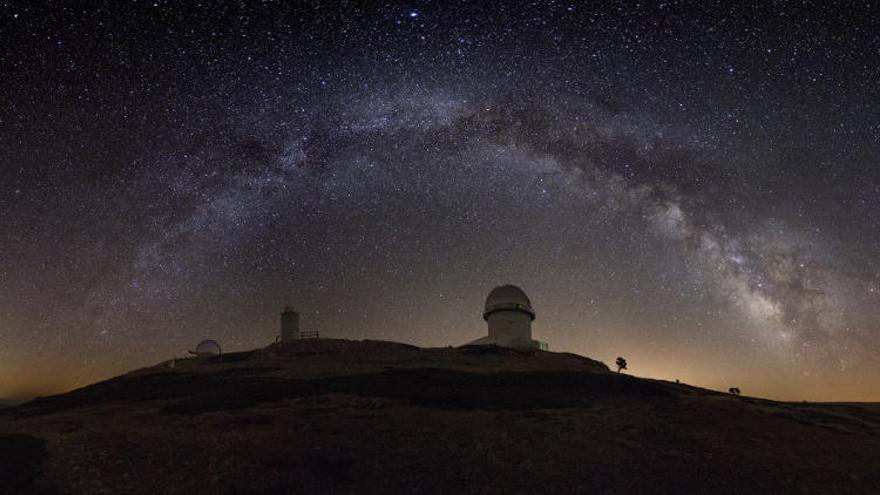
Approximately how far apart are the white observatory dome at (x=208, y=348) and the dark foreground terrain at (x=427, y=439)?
63.6 feet

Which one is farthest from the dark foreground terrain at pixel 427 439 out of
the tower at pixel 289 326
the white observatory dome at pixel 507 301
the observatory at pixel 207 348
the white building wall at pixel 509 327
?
the observatory at pixel 207 348

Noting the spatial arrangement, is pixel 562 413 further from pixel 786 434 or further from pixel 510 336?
pixel 510 336

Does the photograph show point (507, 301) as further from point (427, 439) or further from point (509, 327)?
point (427, 439)

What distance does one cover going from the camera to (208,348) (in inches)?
1994

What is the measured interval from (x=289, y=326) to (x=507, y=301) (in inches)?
730

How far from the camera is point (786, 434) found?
20516mm

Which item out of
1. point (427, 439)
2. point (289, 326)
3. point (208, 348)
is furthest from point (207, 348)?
point (427, 439)

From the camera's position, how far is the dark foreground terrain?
14.5 meters

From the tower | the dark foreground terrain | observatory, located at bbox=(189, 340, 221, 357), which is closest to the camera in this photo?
the dark foreground terrain

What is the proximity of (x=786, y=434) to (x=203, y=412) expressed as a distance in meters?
22.8

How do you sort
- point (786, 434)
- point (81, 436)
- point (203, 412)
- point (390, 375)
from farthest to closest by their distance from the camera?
point (390, 375), point (203, 412), point (786, 434), point (81, 436)

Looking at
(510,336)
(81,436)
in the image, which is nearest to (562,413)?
(81,436)

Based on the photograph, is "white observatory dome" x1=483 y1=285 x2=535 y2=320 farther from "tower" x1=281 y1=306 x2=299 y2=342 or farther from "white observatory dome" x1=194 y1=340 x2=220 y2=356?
"white observatory dome" x1=194 y1=340 x2=220 y2=356

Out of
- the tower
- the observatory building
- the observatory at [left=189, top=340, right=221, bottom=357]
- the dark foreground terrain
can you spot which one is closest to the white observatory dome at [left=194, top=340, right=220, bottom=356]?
the observatory at [left=189, top=340, right=221, bottom=357]
